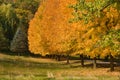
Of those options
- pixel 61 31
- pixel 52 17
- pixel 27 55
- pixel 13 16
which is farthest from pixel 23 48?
pixel 61 31

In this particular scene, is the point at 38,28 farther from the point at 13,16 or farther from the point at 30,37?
the point at 13,16

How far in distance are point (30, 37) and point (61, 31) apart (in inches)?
808

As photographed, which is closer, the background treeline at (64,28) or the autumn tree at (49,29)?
the background treeline at (64,28)

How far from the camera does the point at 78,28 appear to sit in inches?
1688

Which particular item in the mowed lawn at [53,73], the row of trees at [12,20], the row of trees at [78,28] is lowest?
the mowed lawn at [53,73]

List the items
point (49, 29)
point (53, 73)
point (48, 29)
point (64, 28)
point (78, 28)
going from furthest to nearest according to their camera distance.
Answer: point (48, 29), point (49, 29), point (64, 28), point (78, 28), point (53, 73)

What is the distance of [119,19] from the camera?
3956 cm

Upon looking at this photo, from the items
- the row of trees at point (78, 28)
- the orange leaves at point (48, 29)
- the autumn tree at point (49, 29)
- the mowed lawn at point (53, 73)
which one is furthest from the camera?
the orange leaves at point (48, 29)

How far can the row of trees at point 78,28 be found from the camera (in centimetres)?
1630

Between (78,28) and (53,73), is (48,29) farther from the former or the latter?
(53,73)

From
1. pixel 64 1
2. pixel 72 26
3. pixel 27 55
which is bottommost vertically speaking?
pixel 27 55

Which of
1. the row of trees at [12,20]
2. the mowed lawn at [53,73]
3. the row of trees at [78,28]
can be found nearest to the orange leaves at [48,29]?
the row of trees at [78,28]

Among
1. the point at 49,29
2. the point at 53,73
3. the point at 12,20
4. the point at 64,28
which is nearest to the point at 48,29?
the point at 49,29

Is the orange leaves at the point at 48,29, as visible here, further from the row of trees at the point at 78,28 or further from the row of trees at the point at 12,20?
the row of trees at the point at 12,20
